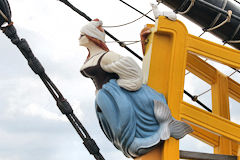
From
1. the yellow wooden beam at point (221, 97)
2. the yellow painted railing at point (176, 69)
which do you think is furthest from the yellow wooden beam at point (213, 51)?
the yellow wooden beam at point (221, 97)

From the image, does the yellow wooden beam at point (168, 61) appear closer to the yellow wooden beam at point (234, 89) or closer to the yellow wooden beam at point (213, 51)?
the yellow wooden beam at point (213, 51)

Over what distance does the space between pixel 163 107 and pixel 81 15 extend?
6.09 ft

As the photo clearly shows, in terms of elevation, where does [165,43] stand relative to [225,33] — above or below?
below

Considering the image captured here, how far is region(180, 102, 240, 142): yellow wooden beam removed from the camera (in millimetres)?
5199

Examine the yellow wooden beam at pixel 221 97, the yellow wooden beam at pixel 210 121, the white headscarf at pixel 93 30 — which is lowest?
the yellow wooden beam at pixel 210 121

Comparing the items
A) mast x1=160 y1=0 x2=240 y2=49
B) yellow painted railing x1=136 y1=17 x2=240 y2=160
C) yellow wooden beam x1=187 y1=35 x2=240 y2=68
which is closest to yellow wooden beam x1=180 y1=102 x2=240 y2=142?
yellow painted railing x1=136 y1=17 x2=240 y2=160

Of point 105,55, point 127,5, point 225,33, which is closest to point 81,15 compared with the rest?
point 127,5

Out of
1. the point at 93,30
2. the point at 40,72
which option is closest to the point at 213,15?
the point at 93,30

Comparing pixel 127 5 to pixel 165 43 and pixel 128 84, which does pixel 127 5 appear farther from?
pixel 128 84

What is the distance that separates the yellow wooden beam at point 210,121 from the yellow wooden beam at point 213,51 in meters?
0.60

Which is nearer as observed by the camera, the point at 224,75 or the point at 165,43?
the point at 165,43

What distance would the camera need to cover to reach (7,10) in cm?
553

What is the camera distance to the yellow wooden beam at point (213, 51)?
17.8 feet

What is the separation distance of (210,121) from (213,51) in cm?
75
